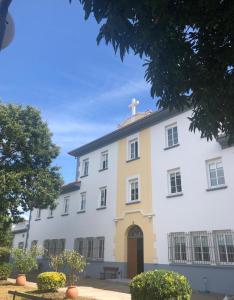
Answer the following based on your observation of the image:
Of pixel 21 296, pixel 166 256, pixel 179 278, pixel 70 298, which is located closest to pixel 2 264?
pixel 21 296

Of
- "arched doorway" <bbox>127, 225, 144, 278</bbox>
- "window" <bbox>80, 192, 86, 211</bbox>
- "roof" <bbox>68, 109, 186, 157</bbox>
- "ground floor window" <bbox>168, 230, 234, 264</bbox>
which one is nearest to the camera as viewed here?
"ground floor window" <bbox>168, 230, 234, 264</bbox>

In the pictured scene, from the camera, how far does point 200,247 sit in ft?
54.9

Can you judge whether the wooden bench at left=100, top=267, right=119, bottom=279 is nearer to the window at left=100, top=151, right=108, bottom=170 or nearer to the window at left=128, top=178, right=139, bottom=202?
the window at left=128, top=178, right=139, bottom=202

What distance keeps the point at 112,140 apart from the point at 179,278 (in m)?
16.6

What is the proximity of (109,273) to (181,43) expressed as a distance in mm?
19841

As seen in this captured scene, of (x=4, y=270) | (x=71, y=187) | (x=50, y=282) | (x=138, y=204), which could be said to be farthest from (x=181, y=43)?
(x=71, y=187)

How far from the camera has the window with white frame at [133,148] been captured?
23.1 meters

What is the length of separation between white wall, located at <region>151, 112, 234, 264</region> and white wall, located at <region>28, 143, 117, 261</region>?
14.9 feet

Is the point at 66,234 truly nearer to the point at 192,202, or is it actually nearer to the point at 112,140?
the point at 112,140

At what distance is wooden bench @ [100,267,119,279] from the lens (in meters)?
21.0

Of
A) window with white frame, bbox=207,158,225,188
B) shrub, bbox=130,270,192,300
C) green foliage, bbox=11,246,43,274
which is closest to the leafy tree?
green foliage, bbox=11,246,43,274

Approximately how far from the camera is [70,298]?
13562mm

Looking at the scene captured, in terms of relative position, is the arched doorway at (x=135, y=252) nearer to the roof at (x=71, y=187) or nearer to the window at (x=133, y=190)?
the window at (x=133, y=190)

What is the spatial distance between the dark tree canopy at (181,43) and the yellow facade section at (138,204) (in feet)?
52.4
